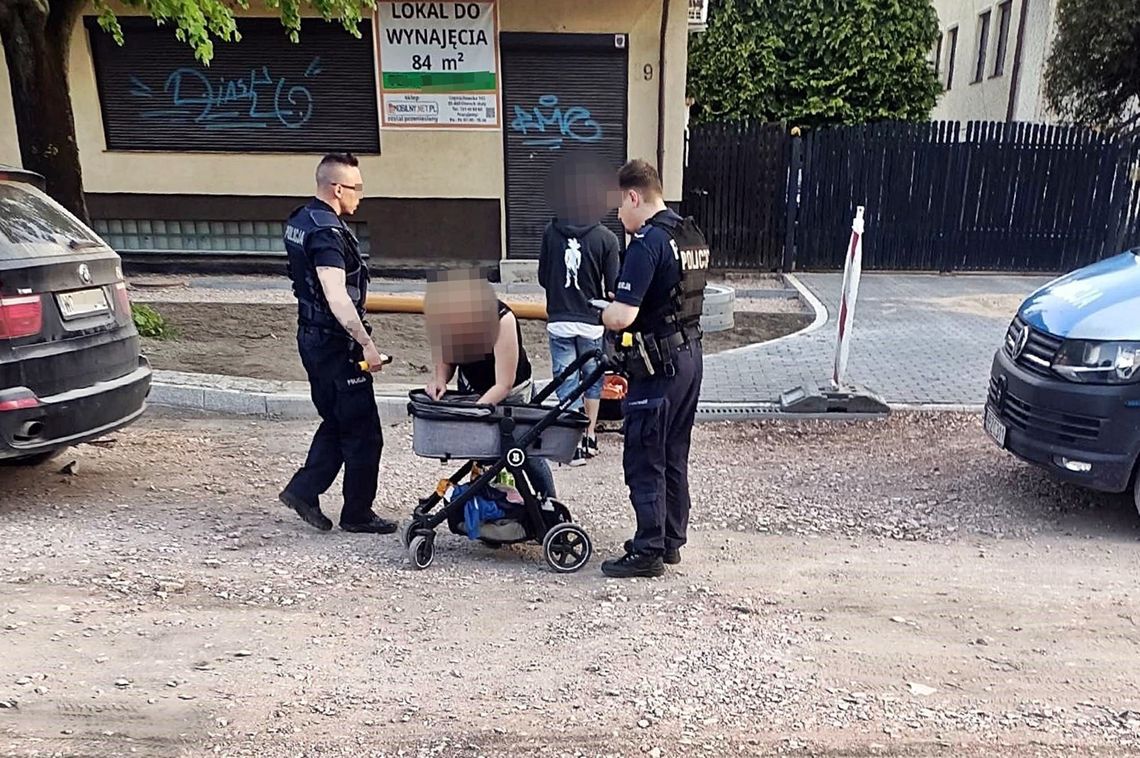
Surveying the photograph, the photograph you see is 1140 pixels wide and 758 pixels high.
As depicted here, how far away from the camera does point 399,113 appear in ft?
37.5

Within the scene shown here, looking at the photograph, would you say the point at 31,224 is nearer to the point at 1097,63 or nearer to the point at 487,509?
the point at 487,509

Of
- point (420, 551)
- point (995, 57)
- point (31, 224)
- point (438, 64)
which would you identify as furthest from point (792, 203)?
point (995, 57)

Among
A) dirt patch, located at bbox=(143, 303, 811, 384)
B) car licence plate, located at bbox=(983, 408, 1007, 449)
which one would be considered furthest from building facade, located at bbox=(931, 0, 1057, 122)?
car licence plate, located at bbox=(983, 408, 1007, 449)

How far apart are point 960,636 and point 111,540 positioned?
394 centimetres

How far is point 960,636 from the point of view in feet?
10.9

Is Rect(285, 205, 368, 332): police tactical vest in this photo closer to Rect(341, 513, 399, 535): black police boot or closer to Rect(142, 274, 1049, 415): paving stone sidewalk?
Rect(341, 513, 399, 535): black police boot

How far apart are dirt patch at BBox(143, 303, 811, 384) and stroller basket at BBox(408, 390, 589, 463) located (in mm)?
3509

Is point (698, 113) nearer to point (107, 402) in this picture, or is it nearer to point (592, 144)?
point (592, 144)

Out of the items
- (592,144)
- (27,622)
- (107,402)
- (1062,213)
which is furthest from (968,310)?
(27,622)

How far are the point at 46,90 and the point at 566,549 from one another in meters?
6.90

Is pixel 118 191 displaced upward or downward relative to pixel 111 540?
upward

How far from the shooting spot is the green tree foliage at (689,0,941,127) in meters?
17.3

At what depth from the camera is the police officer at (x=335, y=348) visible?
3.99 meters

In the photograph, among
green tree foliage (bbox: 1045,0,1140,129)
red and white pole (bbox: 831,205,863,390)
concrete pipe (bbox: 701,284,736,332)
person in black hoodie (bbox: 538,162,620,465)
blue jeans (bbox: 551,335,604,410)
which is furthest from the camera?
green tree foliage (bbox: 1045,0,1140,129)
